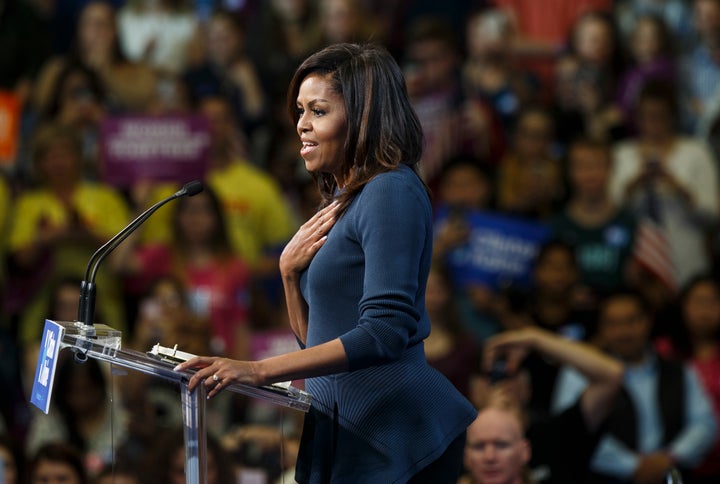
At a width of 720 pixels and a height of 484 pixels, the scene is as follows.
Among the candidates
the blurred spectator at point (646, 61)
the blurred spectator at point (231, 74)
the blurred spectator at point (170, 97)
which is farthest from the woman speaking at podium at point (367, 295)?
the blurred spectator at point (646, 61)

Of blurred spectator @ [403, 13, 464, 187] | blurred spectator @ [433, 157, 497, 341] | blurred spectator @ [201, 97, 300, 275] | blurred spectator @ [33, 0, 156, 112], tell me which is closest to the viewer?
blurred spectator @ [433, 157, 497, 341]

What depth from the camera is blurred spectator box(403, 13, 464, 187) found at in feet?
24.5

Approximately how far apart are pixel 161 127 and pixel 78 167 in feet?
1.46

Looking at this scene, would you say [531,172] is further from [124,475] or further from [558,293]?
[124,475]

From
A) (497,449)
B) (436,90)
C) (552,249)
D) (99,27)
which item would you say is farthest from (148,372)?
(99,27)

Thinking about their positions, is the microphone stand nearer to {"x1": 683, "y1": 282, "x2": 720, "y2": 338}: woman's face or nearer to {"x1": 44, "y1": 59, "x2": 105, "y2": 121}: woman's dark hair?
{"x1": 683, "y1": 282, "x2": 720, "y2": 338}: woman's face

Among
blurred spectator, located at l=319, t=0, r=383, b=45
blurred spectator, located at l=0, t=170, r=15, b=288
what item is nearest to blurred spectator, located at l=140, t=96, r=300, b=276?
blurred spectator, located at l=0, t=170, r=15, b=288

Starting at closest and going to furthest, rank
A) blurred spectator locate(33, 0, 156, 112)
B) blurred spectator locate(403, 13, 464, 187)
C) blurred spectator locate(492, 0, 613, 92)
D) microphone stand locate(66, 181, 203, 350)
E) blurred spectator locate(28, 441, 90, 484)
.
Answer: microphone stand locate(66, 181, 203, 350) → blurred spectator locate(28, 441, 90, 484) → blurred spectator locate(403, 13, 464, 187) → blurred spectator locate(33, 0, 156, 112) → blurred spectator locate(492, 0, 613, 92)

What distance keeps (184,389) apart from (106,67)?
537cm

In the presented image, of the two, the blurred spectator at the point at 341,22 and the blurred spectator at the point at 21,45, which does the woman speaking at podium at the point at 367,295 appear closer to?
the blurred spectator at the point at 341,22

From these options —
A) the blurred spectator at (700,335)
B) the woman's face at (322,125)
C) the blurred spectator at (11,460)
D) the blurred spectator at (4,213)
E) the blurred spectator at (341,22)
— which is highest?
the blurred spectator at (341,22)

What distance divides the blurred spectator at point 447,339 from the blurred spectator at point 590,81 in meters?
1.90

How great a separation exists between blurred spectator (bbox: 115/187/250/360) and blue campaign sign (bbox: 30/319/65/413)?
378 centimetres

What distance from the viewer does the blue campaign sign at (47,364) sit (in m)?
2.67
